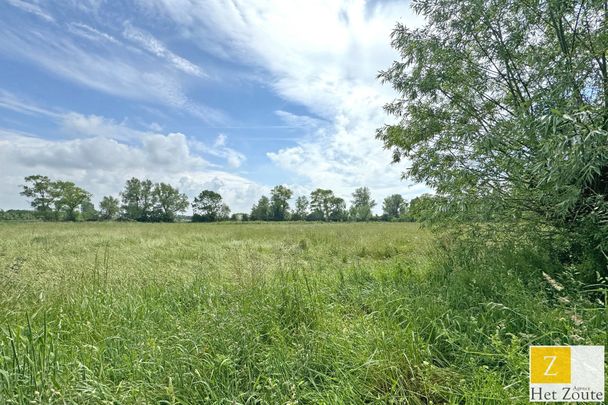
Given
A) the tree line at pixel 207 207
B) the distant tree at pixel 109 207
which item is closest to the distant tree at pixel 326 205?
the tree line at pixel 207 207

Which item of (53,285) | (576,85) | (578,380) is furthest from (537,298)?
(53,285)

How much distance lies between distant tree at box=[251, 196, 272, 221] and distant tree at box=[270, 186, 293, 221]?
1.33m

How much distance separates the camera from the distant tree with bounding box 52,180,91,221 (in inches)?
2415

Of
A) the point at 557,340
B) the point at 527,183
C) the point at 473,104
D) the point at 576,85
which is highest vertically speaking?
the point at 473,104

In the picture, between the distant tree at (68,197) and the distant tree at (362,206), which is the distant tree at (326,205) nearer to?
the distant tree at (362,206)

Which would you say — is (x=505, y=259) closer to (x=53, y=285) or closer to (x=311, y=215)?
(x=53, y=285)

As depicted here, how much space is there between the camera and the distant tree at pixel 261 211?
8272 cm

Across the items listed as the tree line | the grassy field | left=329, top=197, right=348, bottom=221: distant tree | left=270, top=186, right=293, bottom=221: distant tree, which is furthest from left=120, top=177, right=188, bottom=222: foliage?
the grassy field

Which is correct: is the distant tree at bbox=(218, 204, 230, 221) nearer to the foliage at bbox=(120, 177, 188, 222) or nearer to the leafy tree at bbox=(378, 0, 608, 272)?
the foliage at bbox=(120, 177, 188, 222)

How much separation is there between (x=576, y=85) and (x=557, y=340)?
319 centimetres

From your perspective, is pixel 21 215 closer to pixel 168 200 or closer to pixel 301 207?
pixel 168 200

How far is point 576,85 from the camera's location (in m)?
3.24

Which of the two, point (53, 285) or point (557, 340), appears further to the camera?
point (53, 285)
